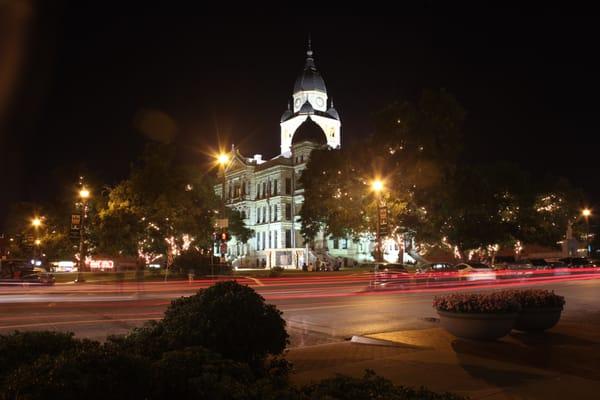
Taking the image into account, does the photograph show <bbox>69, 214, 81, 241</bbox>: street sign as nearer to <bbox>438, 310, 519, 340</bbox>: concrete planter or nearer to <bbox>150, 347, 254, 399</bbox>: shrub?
<bbox>438, 310, 519, 340</bbox>: concrete planter

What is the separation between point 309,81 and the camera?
10869 cm

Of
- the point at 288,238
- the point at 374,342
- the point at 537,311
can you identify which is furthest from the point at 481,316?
the point at 288,238

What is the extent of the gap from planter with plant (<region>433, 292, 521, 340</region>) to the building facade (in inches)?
2673

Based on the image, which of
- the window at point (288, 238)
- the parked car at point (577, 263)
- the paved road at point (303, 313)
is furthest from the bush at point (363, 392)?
the window at point (288, 238)

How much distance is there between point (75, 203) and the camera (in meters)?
61.8

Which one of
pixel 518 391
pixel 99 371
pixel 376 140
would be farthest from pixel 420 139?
pixel 99 371

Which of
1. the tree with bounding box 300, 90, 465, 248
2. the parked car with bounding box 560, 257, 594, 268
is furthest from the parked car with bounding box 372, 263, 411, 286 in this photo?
the parked car with bounding box 560, 257, 594, 268

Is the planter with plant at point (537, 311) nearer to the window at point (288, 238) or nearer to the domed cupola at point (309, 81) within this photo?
the window at point (288, 238)

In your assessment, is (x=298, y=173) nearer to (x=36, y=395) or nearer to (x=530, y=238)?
(x=530, y=238)

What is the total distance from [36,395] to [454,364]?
22.2 feet

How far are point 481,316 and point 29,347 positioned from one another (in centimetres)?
816

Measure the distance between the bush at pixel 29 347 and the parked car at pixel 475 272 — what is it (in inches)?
1351

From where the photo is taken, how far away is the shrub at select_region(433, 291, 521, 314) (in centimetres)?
1108

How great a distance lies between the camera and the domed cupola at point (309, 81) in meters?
108
